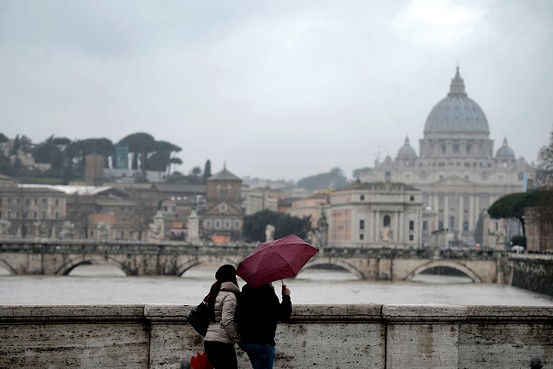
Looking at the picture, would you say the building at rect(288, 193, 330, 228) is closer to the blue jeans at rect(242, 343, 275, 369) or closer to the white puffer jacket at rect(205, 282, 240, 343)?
the blue jeans at rect(242, 343, 275, 369)

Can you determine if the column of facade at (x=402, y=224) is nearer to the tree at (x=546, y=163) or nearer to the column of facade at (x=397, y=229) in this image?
the column of facade at (x=397, y=229)

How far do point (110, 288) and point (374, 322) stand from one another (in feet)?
165

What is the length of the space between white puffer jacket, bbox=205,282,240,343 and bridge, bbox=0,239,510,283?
64.5 m

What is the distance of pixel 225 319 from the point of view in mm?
11391

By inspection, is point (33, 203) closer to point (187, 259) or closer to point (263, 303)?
point (187, 259)

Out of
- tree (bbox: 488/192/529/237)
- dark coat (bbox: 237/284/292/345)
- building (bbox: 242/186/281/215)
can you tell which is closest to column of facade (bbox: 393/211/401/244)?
tree (bbox: 488/192/529/237)

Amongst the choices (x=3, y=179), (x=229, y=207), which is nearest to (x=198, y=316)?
(x=229, y=207)

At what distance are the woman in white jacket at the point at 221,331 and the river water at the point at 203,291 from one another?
37477 mm

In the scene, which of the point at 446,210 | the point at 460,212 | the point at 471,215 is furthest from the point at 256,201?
the point at 471,215

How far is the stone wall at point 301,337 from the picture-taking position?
11.9 m

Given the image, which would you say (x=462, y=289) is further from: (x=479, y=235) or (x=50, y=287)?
(x=479, y=235)

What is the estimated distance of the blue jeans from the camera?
11586mm

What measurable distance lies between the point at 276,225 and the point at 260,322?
4613 inches

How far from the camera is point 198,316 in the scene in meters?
11.5
